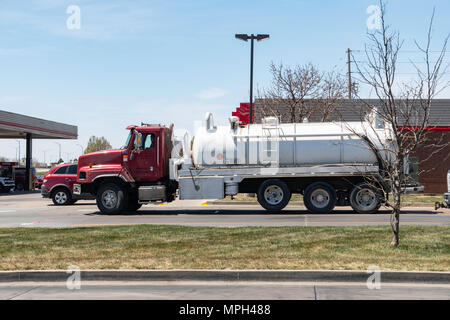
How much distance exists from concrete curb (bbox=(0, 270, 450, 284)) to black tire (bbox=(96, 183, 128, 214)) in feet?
41.2

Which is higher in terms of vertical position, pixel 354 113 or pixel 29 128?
pixel 29 128

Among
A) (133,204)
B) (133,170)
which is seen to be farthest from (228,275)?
(133,204)

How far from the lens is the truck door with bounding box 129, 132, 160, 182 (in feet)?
72.0

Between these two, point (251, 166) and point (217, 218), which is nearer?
point (217, 218)

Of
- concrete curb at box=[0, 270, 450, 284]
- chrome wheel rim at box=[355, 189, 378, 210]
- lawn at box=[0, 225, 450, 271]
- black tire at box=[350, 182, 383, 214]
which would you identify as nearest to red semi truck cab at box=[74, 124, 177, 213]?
lawn at box=[0, 225, 450, 271]

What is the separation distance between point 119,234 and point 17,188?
44795 millimetres

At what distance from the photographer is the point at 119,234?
46.4 ft

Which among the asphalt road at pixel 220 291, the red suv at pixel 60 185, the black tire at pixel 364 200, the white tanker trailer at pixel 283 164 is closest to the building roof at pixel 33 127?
the red suv at pixel 60 185

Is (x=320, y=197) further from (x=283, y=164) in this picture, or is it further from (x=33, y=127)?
(x=33, y=127)

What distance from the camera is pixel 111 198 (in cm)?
2205

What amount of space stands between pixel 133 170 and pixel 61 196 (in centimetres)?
731
